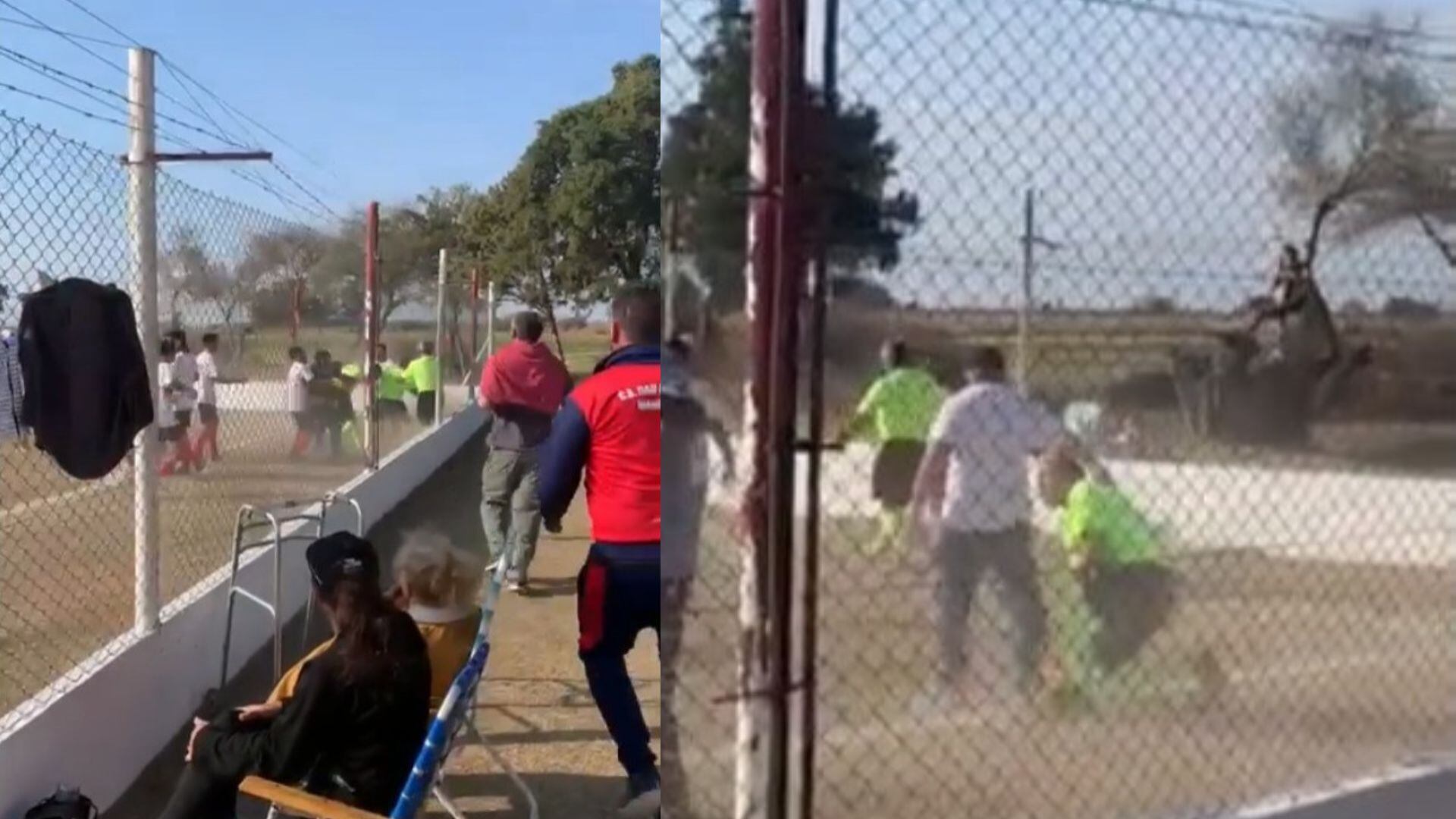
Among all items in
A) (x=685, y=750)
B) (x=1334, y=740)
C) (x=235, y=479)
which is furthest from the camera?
(x=235, y=479)

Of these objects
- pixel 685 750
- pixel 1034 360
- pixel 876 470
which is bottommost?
pixel 685 750

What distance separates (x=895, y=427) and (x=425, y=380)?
1030cm

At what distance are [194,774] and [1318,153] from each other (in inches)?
121

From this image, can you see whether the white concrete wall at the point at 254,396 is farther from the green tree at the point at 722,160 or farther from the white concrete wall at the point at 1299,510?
the green tree at the point at 722,160

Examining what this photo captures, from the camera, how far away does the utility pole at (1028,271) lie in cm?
295

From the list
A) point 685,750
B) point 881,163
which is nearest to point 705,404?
point 881,163

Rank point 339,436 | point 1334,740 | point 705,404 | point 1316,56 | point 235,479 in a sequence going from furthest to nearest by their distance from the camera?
point 339,436 → point 235,479 → point 1334,740 → point 1316,56 → point 705,404

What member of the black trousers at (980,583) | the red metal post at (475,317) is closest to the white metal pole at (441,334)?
the red metal post at (475,317)

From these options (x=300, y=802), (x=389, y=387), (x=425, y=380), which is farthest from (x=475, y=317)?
(x=300, y=802)

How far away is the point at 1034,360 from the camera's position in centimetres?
310

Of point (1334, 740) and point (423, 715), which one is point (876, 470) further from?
point (1334, 740)

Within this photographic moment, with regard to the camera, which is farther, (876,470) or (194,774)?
(194,774)

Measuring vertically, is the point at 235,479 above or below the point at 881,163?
below

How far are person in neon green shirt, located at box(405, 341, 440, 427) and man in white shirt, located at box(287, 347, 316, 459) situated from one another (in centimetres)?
316
